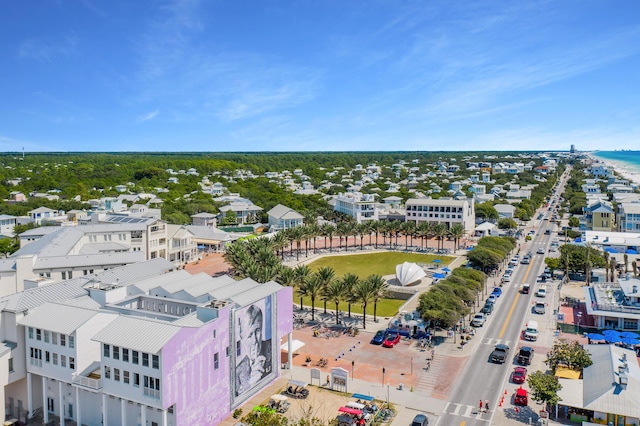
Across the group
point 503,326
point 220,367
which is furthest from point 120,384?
point 503,326

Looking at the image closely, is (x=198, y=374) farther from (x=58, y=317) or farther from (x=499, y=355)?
(x=499, y=355)

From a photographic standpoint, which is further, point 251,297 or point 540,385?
point 251,297

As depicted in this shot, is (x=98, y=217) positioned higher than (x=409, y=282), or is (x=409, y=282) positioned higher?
(x=98, y=217)

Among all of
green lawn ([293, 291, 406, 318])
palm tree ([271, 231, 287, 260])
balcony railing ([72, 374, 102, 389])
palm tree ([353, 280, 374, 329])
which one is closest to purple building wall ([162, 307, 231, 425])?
balcony railing ([72, 374, 102, 389])

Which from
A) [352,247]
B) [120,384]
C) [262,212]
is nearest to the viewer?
[120,384]

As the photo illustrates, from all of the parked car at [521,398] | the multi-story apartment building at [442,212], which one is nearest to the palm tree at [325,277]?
the parked car at [521,398]

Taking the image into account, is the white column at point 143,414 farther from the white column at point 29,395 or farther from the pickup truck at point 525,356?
the pickup truck at point 525,356

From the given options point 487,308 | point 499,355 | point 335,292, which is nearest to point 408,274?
point 487,308

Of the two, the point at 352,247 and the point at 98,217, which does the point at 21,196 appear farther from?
the point at 352,247
